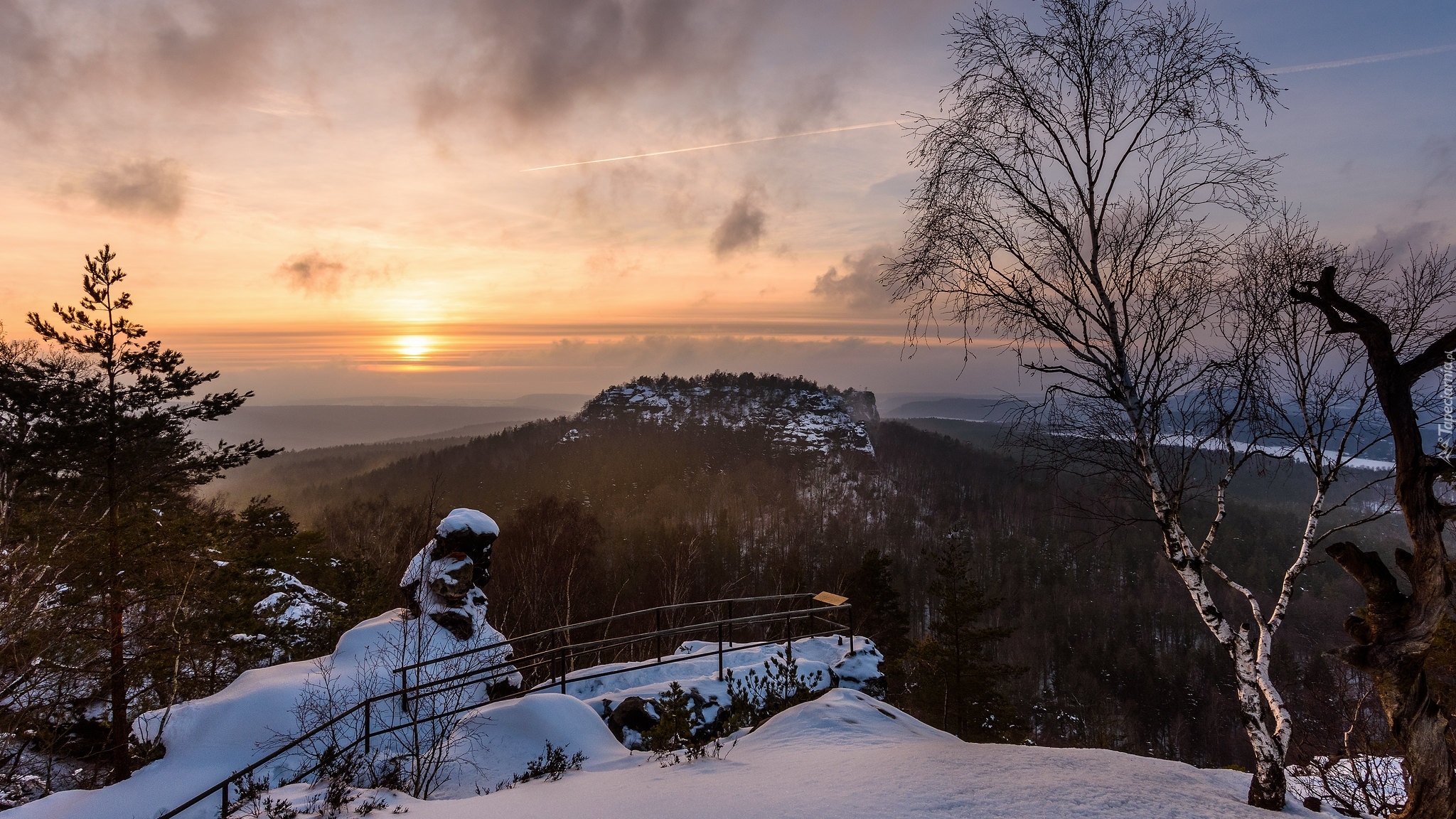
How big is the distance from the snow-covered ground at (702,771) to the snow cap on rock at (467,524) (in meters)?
Result: 2.59

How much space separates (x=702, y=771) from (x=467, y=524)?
9.95 metres

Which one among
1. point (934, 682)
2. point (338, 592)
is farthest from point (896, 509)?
point (338, 592)

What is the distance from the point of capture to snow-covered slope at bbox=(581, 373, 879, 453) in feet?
543

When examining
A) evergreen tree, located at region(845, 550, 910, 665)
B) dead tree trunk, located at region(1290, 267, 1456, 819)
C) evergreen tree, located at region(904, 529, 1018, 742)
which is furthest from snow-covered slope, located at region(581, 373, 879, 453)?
dead tree trunk, located at region(1290, 267, 1456, 819)

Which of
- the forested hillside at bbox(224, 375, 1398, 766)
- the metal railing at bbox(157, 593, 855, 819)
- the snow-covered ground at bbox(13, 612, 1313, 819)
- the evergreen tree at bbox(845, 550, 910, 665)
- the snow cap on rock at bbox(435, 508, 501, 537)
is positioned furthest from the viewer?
the evergreen tree at bbox(845, 550, 910, 665)

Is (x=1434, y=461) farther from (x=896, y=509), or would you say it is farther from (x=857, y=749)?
(x=896, y=509)

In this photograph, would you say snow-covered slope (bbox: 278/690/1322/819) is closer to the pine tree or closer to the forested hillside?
the forested hillside

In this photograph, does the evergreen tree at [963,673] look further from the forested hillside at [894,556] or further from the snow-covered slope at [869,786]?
the snow-covered slope at [869,786]

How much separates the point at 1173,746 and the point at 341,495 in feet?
410

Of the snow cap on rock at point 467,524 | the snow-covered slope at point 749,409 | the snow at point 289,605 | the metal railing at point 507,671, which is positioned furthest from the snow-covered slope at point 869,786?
the snow-covered slope at point 749,409

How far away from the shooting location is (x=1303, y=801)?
5762mm

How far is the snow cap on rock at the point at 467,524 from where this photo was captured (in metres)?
14.5

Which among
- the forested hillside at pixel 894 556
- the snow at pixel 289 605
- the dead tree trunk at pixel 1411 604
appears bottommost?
the forested hillside at pixel 894 556

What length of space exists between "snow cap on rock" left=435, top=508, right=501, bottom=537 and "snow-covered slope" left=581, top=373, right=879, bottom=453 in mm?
143479
